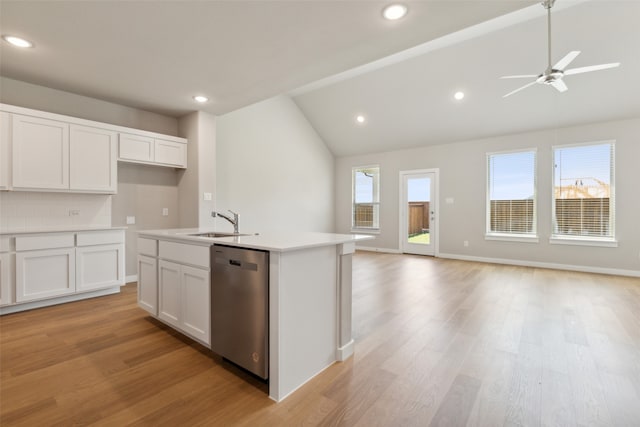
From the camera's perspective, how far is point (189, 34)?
2457mm

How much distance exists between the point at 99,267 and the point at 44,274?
495 millimetres

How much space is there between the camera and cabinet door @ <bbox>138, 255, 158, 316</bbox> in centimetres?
267

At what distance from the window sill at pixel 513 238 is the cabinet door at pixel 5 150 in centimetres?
757

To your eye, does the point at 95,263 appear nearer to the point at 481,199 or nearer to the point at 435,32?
the point at 435,32

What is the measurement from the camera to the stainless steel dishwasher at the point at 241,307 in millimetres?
1740

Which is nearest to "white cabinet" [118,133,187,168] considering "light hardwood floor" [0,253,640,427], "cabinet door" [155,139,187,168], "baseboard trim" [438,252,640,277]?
"cabinet door" [155,139,187,168]

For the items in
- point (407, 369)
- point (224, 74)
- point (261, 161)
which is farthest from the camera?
point (261, 161)

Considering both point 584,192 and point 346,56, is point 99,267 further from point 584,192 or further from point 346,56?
point 584,192

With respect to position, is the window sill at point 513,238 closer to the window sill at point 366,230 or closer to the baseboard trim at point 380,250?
the baseboard trim at point 380,250

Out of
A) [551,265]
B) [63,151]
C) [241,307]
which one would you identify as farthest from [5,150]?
[551,265]

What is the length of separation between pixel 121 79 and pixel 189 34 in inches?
59.3

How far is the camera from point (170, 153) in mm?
4371

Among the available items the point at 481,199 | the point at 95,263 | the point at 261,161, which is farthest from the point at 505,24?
the point at 95,263

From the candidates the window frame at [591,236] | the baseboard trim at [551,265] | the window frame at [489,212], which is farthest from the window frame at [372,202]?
the window frame at [591,236]
